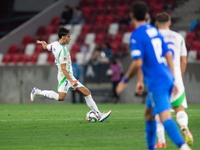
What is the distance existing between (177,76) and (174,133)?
3.03 meters

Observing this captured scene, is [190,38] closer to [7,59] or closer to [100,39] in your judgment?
[100,39]

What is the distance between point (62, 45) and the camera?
21969 mm

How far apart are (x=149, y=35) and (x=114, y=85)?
79.3 feet

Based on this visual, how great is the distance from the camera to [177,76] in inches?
601

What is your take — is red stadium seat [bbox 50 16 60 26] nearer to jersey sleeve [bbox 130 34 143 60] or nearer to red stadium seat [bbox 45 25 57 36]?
red stadium seat [bbox 45 25 57 36]

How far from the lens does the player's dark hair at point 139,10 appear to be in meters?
12.7

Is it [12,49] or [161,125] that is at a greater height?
[12,49]

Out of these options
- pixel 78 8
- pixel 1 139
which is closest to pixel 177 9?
pixel 78 8

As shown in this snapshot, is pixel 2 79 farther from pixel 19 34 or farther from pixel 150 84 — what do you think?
pixel 150 84


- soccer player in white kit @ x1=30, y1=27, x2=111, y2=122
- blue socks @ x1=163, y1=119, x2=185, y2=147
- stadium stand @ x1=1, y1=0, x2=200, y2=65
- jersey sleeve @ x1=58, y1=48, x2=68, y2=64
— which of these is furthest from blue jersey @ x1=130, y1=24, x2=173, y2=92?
stadium stand @ x1=1, y1=0, x2=200, y2=65

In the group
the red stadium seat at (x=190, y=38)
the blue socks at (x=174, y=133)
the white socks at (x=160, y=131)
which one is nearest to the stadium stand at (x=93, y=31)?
the red stadium seat at (x=190, y=38)

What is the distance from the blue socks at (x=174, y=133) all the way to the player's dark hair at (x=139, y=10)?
1.57 m

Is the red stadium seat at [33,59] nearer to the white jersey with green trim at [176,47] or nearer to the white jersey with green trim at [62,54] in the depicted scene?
the white jersey with green trim at [62,54]

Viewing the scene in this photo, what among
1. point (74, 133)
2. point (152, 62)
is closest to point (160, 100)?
point (152, 62)
